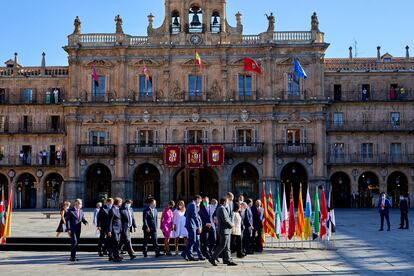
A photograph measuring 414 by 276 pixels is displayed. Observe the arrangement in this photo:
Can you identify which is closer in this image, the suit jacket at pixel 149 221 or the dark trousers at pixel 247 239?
the suit jacket at pixel 149 221

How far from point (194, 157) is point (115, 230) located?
32.9m

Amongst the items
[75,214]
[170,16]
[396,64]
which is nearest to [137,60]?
[170,16]

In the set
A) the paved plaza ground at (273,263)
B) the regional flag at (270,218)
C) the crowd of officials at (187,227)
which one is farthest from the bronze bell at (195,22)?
the crowd of officials at (187,227)

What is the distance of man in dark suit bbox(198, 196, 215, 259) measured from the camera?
796 inches

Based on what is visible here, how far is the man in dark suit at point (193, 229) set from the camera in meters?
19.7

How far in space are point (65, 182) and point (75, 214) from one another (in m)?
35.1

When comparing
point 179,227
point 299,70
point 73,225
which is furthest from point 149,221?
point 299,70

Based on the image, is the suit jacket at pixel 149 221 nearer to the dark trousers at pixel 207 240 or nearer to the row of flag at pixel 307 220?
the dark trousers at pixel 207 240

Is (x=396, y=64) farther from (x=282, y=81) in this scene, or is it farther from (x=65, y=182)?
(x=65, y=182)

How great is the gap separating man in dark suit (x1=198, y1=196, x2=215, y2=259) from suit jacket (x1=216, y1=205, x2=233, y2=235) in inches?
55.7

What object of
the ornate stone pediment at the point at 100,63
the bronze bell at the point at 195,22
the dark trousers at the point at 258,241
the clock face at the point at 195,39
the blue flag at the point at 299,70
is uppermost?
the bronze bell at the point at 195,22

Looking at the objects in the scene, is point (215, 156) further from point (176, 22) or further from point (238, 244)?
point (238, 244)

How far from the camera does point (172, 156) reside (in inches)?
2076

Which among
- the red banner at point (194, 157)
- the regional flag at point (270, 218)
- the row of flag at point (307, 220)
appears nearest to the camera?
Result: the row of flag at point (307, 220)
